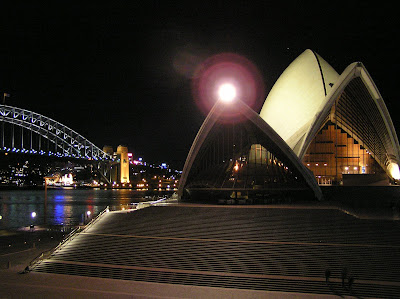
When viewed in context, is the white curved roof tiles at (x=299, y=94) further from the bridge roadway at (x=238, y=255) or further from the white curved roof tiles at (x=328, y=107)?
the bridge roadway at (x=238, y=255)

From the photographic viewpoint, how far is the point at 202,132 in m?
23.5

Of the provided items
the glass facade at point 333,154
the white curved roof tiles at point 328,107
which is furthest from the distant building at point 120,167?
the glass facade at point 333,154

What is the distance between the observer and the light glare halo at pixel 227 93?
72.0 feet

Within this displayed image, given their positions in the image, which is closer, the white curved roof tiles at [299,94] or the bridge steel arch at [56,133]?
the white curved roof tiles at [299,94]

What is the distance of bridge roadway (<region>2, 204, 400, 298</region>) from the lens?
11.5 meters

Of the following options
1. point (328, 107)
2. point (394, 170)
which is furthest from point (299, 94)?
point (394, 170)

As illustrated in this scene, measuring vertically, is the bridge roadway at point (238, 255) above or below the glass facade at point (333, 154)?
below

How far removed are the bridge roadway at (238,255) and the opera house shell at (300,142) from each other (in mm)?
6021

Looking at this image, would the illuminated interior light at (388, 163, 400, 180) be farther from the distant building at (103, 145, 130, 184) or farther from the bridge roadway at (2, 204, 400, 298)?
the distant building at (103, 145, 130, 184)

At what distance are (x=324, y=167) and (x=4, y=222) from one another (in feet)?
75.5

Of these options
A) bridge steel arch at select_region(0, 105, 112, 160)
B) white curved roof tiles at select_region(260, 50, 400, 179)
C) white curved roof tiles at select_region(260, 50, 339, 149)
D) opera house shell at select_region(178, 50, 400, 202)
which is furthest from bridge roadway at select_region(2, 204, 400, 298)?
bridge steel arch at select_region(0, 105, 112, 160)

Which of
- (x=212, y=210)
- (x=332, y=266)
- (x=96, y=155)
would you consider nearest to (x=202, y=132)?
(x=212, y=210)

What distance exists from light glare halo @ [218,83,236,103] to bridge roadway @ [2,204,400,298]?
6774 mm

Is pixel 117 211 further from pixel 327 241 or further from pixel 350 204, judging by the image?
pixel 350 204
